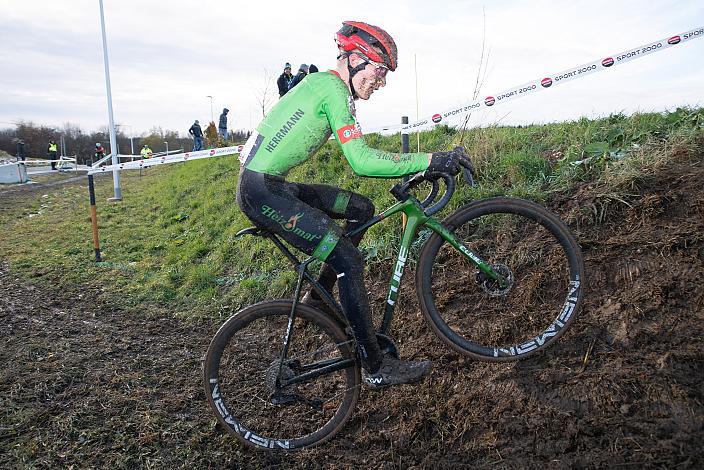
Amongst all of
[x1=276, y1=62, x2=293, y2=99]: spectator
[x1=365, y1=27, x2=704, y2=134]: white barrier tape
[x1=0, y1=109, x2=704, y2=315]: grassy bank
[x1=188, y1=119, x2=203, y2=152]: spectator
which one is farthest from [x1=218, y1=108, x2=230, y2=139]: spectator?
[x1=365, y1=27, x2=704, y2=134]: white barrier tape

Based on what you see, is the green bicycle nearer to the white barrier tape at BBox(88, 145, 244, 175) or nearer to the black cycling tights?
the black cycling tights

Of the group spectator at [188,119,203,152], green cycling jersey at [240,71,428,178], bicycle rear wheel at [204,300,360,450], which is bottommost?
bicycle rear wheel at [204,300,360,450]

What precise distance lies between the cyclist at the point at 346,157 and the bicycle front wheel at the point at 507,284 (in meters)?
0.42

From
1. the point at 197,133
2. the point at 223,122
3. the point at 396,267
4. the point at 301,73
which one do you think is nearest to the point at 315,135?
the point at 396,267

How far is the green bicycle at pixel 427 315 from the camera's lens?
3484 mm

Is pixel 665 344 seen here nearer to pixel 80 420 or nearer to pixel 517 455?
pixel 517 455

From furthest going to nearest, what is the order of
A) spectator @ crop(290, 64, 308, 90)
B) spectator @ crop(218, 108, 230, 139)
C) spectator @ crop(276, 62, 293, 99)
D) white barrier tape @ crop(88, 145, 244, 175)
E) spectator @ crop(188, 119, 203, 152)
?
spectator @ crop(188, 119, 203, 152) < spectator @ crop(218, 108, 230, 139) < spectator @ crop(276, 62, 293, 99) < spectator @ crop(290, 64, 308, 90) < white barrier tape @ crop(88, 145, 244, 175)

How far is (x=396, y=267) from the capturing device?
3.64 metres

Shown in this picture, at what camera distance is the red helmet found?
3275mm

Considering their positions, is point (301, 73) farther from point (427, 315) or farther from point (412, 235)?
point (427, 315)

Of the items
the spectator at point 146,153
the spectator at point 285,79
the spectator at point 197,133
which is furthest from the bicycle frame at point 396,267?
the spectator at point 146,153

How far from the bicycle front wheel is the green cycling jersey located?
2.05 ft

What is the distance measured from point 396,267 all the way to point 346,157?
35.0 inches

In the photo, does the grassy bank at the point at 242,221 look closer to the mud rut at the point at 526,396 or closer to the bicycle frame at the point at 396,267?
the mud rut at the point at 526,396
